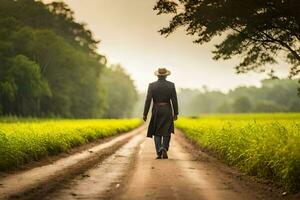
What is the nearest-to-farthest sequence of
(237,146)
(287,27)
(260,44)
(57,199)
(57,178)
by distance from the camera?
(57,199), (57,178), (237,146), (287,27), (260,44)

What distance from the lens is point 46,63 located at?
65.1m

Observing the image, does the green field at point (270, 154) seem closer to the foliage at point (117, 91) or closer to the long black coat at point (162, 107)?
the long black coat at point (162, 107)

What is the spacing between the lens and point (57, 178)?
9.75m

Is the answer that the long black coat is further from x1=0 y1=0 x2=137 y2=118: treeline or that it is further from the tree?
x1=0 y1=0 x2=137 y2=118: treeline

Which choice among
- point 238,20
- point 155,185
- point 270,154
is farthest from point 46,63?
point 155,185

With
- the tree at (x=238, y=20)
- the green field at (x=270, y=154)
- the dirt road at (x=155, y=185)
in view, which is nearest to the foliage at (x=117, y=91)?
the tree at (x=238, y=20)

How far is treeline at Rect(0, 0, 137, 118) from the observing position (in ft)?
183

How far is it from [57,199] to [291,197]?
4043mm

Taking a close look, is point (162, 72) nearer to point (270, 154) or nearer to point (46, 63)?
point (270, 154)

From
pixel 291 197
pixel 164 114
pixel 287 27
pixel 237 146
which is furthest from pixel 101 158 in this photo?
pixel 287 27

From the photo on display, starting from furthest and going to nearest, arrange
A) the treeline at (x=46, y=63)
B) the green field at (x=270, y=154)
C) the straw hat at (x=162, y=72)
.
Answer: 1. the treeline at (x=46, y=63)
2. the straw hat at (x=162, y=72)
3. the green field at (x=270, y=154)

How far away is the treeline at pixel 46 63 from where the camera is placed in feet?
183

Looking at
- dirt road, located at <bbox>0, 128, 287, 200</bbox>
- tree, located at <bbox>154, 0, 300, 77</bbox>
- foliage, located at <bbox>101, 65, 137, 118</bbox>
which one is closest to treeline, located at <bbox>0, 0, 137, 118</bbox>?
foliage, located at <bbox>101, 65, 137, 118</bbox>

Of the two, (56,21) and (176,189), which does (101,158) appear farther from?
(56,21)
